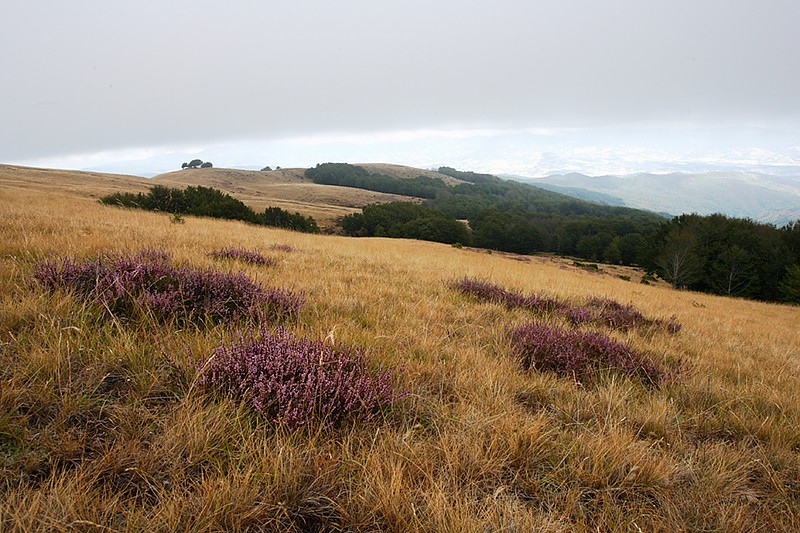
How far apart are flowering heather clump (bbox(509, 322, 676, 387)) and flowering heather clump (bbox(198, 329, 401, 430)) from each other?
65.4 inches

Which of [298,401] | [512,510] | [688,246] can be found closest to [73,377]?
[298,401]

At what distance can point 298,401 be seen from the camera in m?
1.87

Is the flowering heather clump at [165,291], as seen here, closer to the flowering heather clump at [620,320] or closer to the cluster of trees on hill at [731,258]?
the flowering heather clump at [620,320]

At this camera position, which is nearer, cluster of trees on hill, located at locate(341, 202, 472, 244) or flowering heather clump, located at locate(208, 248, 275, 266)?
flowering heather clump, located at locate(208, 248, 275, 266)

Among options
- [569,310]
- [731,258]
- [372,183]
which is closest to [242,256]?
[569,310]

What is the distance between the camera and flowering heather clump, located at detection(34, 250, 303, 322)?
2875 mm

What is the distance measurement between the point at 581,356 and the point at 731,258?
59186mm

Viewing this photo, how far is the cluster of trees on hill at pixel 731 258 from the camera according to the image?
149ft

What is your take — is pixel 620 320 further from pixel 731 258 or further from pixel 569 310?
pixel 731 258

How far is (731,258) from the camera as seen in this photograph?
4528 cm

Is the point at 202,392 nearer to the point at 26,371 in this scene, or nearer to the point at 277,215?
the point at 26,371

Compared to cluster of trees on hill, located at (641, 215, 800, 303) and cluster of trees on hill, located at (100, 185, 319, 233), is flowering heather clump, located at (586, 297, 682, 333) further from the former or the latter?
cluster of trees on hill, located at (641, 215, 800, 303)

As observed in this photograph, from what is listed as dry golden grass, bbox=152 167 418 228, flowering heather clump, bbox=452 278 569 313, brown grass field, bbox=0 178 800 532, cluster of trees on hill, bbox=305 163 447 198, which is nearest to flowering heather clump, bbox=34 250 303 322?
brown grass field, bbox=0 178 800 532

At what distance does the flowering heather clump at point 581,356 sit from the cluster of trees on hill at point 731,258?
55.8 m
